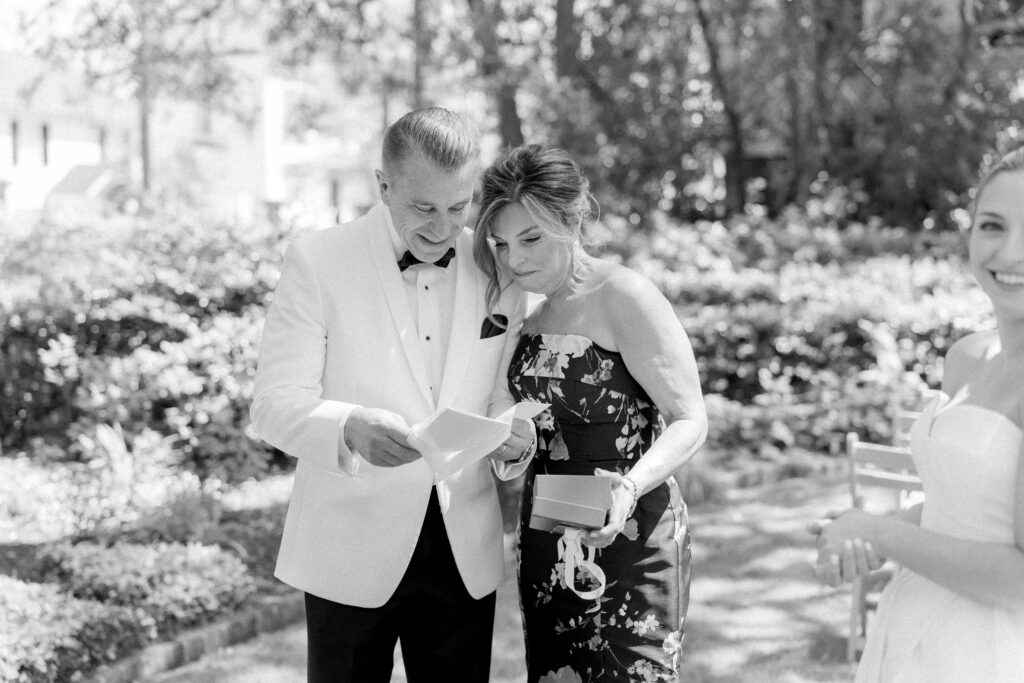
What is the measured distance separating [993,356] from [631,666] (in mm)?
1158

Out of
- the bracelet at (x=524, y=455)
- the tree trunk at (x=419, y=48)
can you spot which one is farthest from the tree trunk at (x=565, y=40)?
the bracelet at (x=524, y=455)

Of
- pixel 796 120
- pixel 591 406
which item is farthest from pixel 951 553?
pixel 796 120

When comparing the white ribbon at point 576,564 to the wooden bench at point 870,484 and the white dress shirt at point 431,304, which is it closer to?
the white dress shirt at point 431,304

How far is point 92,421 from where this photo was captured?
7.50 metres

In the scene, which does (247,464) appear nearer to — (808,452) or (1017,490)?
(808,452)

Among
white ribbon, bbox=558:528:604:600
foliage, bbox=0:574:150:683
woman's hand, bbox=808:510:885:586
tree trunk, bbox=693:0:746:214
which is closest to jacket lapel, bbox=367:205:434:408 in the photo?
white ribbon, bbox=558:528:604:600

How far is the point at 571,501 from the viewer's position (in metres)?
2.51

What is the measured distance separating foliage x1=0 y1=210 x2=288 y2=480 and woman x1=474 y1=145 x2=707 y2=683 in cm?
440

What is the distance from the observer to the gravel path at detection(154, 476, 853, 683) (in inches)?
188

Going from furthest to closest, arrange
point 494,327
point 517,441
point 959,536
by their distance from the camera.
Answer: point 494,327 → point 517,441 → point 959,536

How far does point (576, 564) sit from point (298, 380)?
2.71 feet

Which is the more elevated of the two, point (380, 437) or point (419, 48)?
point (419, 48)

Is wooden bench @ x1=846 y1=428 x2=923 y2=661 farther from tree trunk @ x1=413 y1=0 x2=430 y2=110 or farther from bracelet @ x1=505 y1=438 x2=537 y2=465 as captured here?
tree trunk @ x1=413 y1=0 x2=430 y2=110

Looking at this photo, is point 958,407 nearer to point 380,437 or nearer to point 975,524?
point 975,524
